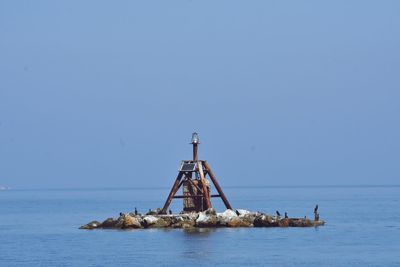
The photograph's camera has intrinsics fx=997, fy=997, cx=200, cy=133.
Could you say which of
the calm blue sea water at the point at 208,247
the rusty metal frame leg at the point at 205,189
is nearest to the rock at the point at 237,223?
the calm blue sea water at the point at 208,247

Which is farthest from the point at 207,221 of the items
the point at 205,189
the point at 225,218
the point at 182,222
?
the point at 205,189

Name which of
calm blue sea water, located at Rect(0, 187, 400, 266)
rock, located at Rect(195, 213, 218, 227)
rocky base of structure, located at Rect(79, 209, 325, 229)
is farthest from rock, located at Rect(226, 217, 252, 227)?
rock, located at Rect(195, 213, 218, 227)

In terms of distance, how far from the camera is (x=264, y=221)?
102 metres

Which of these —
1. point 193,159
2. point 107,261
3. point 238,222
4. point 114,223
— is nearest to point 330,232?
point 238,222

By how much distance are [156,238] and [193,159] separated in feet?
43.5

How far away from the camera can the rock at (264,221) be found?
334 ft

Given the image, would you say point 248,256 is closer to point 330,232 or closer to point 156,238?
point 156,238

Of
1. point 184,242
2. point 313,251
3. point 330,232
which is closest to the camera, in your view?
point 313,251

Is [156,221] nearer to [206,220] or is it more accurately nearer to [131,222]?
[131,222]

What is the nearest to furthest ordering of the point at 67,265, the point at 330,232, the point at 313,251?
the point at 67,265
the point at 313,251
the point at 330,232

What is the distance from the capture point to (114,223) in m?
105

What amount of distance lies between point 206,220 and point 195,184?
512 cm

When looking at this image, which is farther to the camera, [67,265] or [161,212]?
[161,212]

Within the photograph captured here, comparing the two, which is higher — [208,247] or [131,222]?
[131,222]
